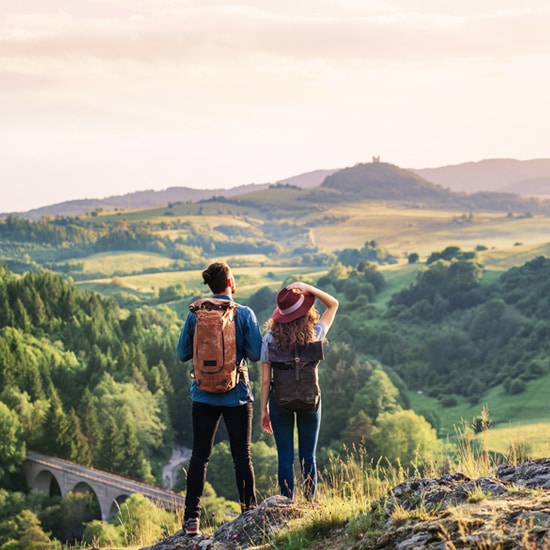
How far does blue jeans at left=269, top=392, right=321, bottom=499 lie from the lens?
8.52 m

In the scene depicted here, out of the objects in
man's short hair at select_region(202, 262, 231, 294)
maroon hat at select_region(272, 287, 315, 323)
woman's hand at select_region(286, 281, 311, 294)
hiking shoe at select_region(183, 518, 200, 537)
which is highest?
man's short hair at select_region(202, 262, 231, 294)

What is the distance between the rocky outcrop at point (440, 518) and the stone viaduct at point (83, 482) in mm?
37251

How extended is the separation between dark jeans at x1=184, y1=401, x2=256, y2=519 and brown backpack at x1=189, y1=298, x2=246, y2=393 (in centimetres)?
33

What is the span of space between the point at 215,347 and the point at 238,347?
13.3 inches

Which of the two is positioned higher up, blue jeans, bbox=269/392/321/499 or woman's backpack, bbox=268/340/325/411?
woman's backpack, bbox=268/340/325/411

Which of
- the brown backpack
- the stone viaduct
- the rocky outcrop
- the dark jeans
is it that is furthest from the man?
the stone viaduct

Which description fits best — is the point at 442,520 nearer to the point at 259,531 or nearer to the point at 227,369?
the point at 259,531

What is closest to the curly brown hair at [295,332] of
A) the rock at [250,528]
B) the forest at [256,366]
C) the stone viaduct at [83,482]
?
the rock at [250,528]

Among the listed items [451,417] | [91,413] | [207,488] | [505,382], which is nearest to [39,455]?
[91,413]

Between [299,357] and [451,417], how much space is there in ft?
246

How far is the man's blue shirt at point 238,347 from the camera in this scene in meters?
8.26

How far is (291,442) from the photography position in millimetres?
8656

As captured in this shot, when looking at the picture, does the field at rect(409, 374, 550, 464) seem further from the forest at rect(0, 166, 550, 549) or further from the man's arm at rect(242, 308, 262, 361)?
the man's arm at rect(242, 308, 262, 361)

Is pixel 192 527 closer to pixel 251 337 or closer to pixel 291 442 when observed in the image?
pixel 291 442
